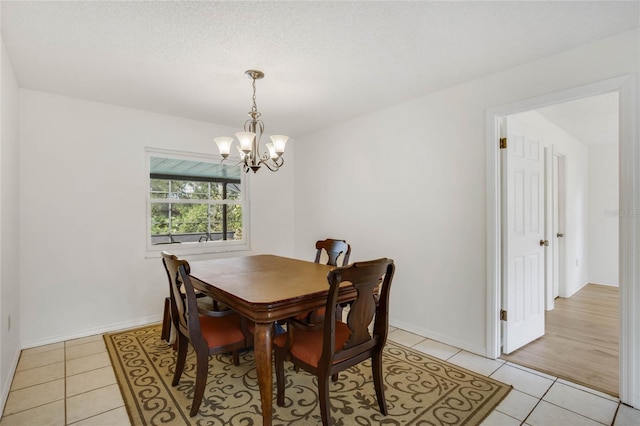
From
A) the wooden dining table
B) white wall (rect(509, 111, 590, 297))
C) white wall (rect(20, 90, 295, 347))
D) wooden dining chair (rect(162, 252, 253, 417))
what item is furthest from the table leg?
white wall (rect(509, 111, 590, 297))

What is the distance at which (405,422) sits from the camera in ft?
5.87

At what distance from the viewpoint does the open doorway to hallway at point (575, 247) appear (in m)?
2.65

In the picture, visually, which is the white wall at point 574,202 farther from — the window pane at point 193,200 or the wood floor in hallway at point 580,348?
the window pane at point 193,200

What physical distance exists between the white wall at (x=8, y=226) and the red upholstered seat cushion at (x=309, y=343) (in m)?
1.87

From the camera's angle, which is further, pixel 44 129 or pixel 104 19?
pixel 44 129

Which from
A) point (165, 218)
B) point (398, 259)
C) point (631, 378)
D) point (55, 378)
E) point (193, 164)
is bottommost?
point (55, 378)

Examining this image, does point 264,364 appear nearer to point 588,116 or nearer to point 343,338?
point 343,338

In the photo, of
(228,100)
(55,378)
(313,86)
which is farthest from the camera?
(228,100)

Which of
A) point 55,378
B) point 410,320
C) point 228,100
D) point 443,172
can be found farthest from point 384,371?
point 228,100

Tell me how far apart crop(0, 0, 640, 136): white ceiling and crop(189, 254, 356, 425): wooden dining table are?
5.44ft

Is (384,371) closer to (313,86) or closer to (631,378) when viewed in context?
(631,378)

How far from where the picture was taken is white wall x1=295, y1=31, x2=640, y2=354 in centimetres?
235

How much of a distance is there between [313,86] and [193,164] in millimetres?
2037

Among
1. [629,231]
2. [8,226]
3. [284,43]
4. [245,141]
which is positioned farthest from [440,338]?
[8,226]
